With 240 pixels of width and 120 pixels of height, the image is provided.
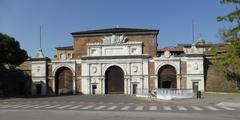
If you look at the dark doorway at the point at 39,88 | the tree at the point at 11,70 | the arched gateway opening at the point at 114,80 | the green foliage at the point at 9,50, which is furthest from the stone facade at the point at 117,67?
the green foliage at the point at 9,50

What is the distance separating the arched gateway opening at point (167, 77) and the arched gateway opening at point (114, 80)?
6.07 meters

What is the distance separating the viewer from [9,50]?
56094 mm

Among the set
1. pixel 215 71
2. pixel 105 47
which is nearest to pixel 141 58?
pixel 105 47

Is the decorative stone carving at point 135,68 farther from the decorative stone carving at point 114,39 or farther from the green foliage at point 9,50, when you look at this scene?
the green foliage at point 9,50

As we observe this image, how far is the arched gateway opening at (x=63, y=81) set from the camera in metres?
68.2

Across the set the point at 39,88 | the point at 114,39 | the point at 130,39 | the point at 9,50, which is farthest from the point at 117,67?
the point at 9,50

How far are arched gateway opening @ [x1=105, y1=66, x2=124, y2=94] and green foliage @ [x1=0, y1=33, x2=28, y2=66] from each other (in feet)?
48.1

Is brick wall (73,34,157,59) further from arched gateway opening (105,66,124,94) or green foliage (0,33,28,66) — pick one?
green foliage (0,33,28,66)

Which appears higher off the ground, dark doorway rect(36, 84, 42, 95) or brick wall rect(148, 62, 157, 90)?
brick wall rect(148, 62, 157, 90)

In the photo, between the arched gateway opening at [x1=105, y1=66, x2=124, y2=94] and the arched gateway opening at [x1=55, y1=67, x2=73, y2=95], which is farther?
the arched gateway opening at [x1=55, y1=67, x2=73, y2=95]

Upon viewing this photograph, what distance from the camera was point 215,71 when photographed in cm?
6488

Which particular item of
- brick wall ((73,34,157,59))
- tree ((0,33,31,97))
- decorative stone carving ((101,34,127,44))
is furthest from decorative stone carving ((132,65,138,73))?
tree ((0,33,31,97))

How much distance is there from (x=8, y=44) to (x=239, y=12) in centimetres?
2968

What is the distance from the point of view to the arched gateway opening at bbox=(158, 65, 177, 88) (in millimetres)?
65312
